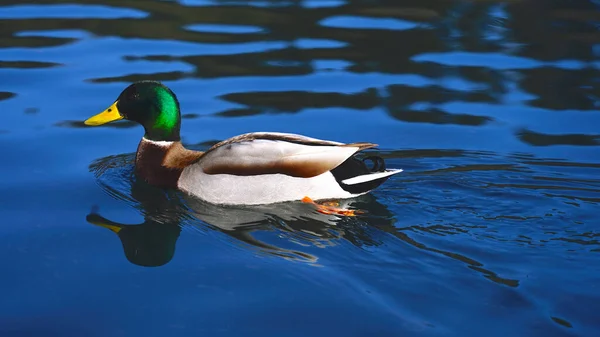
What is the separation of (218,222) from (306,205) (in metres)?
0.72

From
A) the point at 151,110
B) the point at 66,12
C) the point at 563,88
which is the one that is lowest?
the point at 563,88

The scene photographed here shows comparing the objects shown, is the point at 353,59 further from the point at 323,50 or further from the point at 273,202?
the point at 273,202

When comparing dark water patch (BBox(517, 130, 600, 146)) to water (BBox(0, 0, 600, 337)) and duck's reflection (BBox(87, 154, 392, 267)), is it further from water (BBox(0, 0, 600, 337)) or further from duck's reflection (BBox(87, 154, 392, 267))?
duck's reflection (BBox(87, 154, 392, 267))

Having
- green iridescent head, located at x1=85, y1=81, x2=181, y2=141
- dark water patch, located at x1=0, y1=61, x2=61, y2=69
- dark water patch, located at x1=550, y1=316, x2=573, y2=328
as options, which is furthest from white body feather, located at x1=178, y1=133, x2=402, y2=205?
dark water patch, located at x1=0, y1=61, x2=61, y2=69

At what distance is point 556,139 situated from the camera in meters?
8.08

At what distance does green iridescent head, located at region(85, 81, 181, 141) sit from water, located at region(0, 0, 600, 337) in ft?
1.33

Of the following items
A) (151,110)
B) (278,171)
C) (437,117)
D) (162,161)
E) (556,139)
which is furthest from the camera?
(437,117)

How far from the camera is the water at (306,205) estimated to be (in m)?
5.11

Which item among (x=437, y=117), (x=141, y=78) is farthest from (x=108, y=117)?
(x=437, y=117)

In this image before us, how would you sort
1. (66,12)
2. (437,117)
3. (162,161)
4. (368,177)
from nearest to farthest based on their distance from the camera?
(368,177), (162,161), (437,117), (66,12)

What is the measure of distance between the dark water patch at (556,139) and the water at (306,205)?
0.03m

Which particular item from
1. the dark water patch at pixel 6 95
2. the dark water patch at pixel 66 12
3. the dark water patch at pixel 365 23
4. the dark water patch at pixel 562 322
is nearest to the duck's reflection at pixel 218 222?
the dark water patch at pixel 562 322

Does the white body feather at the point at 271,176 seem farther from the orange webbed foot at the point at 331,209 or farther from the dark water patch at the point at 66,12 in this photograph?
the dark water patch at the point at 66,12

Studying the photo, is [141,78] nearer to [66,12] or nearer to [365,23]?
[66,12]
